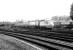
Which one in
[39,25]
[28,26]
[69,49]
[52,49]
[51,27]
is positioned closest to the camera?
[69,49]

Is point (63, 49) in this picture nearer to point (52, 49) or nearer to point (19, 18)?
point (52, 49)

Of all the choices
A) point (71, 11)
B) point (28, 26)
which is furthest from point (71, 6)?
point (28, 26)

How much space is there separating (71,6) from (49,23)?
72.5ft

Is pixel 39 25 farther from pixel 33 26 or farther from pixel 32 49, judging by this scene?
pixel 32 49

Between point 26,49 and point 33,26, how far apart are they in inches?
921

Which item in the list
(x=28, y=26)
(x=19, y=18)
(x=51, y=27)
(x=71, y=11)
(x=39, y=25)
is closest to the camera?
(x=51, y=27)

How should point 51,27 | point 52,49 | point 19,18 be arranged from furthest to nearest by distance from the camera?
point 19,18
point 51,27
point 52,49

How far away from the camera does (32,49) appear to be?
6262 mm

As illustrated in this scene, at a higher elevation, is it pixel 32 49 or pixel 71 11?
pixel 71 11

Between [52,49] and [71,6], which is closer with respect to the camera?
[52,49]

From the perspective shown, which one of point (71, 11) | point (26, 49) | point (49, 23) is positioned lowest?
point (26, 49)

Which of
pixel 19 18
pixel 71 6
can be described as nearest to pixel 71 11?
pixel 71 6

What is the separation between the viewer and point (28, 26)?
33.2 meters

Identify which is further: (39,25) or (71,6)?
(71,6)
